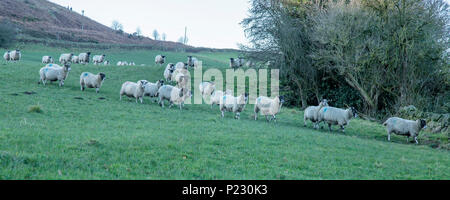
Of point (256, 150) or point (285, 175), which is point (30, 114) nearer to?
point (256, 150)

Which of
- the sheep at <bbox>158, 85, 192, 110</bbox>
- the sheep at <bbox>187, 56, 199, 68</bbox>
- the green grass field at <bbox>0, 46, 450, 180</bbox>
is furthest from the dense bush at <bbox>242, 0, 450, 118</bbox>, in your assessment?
the sheep at <bbox>187, 56, 199, 68</bbox>

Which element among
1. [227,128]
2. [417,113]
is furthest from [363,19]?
[227,128]

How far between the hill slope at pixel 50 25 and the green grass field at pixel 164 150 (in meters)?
59.9

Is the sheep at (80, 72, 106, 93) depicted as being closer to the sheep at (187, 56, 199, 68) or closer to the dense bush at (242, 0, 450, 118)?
the dense bush at (242, 0, 450, 118)

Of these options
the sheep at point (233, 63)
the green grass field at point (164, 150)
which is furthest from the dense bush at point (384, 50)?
the sheep at point (233, 63)

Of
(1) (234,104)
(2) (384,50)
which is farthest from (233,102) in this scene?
(2) (384,50)

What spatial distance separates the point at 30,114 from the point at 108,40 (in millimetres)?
80528

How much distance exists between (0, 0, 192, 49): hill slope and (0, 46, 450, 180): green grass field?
59.9 meters

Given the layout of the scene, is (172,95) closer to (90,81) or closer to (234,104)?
(234,104)

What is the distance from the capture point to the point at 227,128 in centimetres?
1628

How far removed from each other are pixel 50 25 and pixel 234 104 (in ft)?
281

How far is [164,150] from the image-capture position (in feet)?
34.1

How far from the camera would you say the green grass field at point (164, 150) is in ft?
27.0

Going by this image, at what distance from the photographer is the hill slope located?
79562mm
